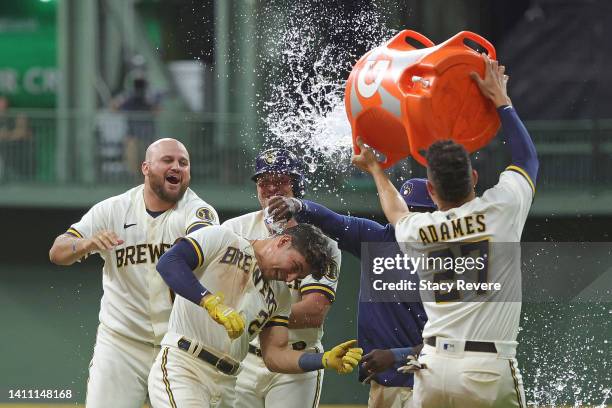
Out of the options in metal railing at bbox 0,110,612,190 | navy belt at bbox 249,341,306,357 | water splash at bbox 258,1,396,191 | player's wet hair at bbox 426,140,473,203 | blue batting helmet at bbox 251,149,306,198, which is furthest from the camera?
metal railing at bbox 0,110,612,190

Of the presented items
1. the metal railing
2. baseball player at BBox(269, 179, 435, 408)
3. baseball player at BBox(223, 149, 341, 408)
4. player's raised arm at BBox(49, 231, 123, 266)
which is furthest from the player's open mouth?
the metal railing

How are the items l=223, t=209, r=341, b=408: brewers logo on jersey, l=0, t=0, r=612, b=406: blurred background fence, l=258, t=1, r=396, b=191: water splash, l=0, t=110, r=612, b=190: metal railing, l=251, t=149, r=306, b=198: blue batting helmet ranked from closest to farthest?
l=223, t=209, r=341, b=408: brewers logo on jersey < l=251, t=149, r=306, b=198: blue batting helmet < l=258, t=1, r=396, b=191: water splash < l=0, t=0, r=612, b=406: blurred background fence < l=0, t=110, r=612, b=190: metal railing

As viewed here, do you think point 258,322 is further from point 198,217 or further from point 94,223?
point 94,223

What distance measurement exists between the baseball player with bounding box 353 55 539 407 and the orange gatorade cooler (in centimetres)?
25

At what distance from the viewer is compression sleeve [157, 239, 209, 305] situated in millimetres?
4605

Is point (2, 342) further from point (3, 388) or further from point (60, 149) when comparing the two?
point (60, 149)

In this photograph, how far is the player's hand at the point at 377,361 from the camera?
4711mm

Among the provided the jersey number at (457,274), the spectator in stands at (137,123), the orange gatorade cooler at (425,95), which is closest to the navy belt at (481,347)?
the jersey number at (457,274)

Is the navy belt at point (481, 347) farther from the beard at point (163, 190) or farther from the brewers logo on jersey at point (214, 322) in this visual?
the beard at point (163, 190)

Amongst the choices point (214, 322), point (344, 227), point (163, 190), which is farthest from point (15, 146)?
point (214, 322)

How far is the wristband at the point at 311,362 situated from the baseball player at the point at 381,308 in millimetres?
669

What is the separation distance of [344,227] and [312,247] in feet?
2.58

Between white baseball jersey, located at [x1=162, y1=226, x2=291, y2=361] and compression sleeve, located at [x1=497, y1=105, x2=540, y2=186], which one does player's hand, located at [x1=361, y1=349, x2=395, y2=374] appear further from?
compression sleeve, located at [x1=497, y1=105, x2=540, y2=186]

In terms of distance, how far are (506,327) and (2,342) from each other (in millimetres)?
7524
